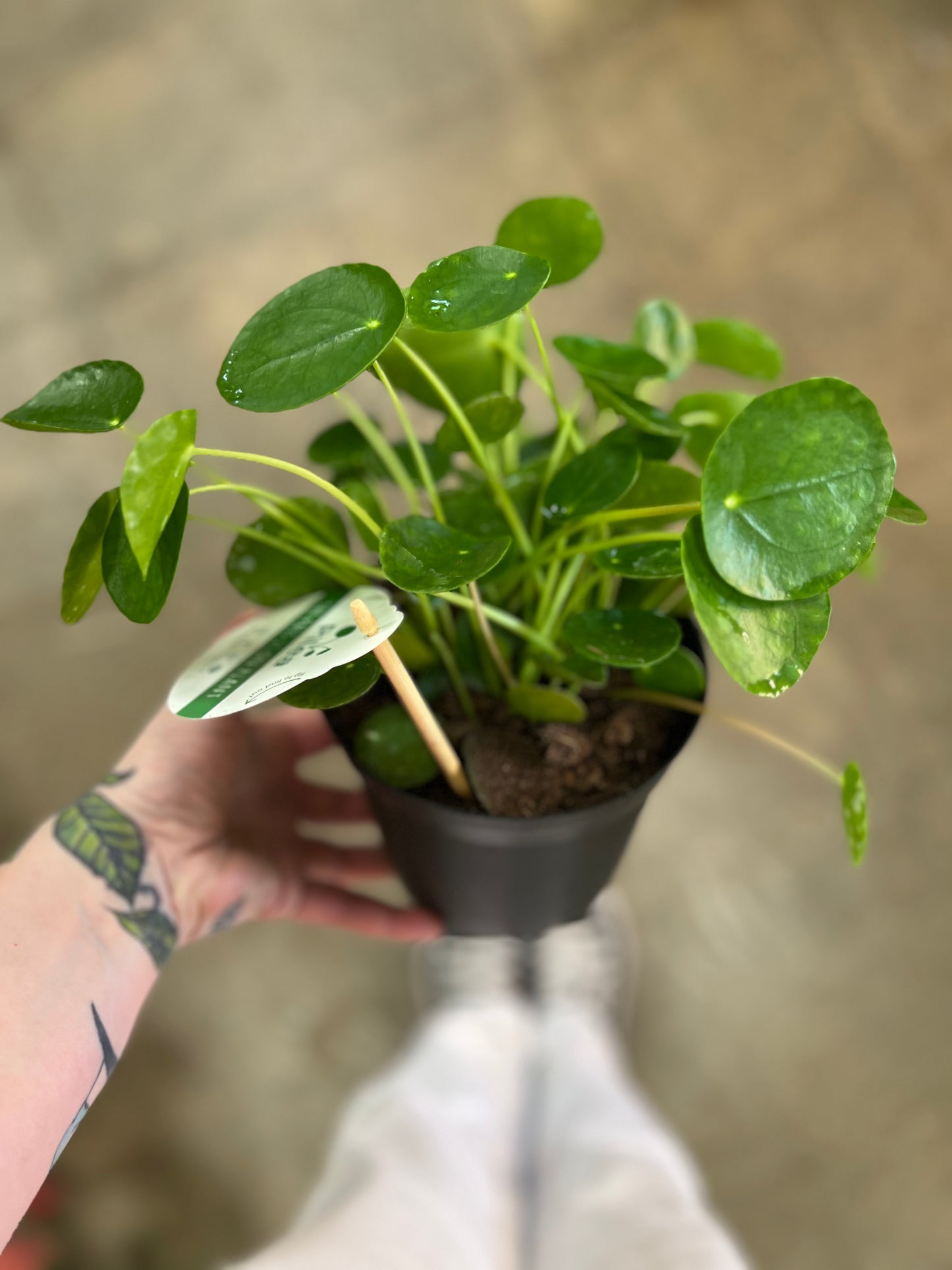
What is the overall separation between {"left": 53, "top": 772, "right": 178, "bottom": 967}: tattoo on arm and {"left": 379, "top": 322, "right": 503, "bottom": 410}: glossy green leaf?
1.40ft

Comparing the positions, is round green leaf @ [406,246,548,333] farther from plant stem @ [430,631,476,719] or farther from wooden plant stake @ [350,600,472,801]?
plant stem @ [430,631,476,719]

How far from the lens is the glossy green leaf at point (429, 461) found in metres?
0.75

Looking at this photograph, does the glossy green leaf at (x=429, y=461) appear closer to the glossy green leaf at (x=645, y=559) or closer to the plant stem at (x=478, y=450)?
the plant stem at (x=478, y=450)

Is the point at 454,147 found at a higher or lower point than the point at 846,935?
higher

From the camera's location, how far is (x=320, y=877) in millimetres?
1066

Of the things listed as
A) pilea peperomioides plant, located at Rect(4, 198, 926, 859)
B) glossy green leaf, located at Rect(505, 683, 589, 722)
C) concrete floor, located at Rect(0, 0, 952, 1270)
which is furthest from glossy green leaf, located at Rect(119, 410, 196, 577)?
concrete floor, located at Rect(0, 0, 952, 1270)

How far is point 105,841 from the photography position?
79 centimetres

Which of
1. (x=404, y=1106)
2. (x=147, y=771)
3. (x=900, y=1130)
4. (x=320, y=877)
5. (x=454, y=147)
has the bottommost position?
(x=900, y=1130)

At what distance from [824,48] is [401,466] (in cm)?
148

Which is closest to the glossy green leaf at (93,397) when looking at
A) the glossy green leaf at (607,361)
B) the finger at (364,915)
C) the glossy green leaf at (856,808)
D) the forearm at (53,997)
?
the glossy green leaf at (607,361)

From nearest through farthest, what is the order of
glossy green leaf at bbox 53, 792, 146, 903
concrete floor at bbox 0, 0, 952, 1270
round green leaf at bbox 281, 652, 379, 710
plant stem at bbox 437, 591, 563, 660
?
round green leaf at bbox 281, 652, 379, 710 → plant stem at bbox 437, 591, 563, 660 → glossy green leaf at bbox 53, 792, 146, 903 → concrete floor at bbox 0, 0, 952, 1270

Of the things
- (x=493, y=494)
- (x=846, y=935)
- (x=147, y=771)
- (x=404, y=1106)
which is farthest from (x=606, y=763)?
(x=846, y=935)

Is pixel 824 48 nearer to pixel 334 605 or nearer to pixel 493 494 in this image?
pixel 493 494

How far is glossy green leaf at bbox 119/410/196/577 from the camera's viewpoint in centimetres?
43
